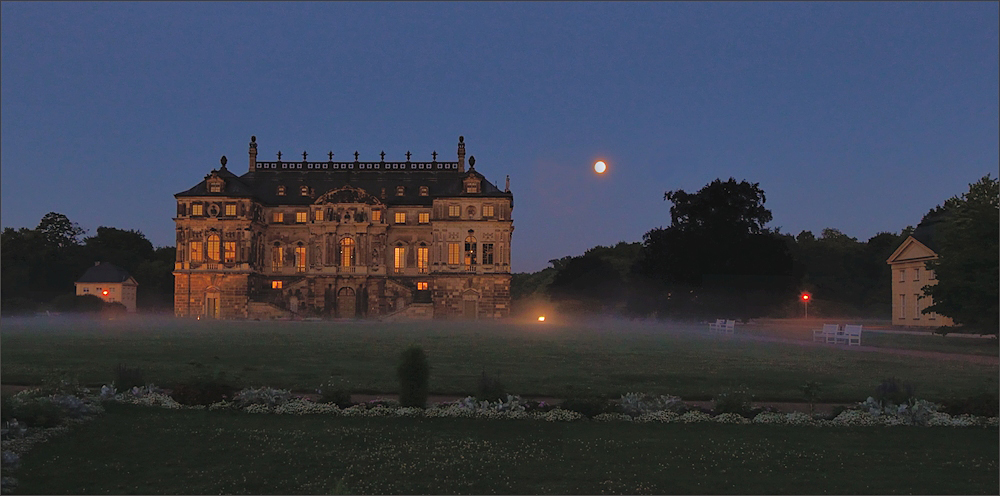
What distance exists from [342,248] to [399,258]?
5.64m

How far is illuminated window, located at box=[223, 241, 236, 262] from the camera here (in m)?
80.5

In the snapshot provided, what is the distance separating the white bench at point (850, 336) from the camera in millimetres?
36766

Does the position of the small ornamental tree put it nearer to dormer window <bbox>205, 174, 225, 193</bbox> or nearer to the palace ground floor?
the palace ground floor

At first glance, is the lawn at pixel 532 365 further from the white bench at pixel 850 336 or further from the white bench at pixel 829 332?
the white bench at pixel 829 332

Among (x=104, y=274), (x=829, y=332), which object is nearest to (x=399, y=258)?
(x=104, y=274)

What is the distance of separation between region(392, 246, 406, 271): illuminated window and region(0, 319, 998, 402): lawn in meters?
47.0

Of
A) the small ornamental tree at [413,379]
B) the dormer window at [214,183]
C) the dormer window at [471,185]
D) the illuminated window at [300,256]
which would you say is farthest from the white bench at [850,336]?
the dormer window at [214,183]

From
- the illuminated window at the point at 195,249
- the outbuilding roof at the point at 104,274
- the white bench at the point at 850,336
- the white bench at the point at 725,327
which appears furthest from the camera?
the outbuilding roof at the point at 104,274

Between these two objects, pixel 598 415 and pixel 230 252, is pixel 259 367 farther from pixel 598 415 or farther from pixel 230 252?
pixel 230 252

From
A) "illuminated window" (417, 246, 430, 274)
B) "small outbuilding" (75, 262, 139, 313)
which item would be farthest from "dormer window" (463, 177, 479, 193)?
"small outbuilding" (75, 262, 139, 313)

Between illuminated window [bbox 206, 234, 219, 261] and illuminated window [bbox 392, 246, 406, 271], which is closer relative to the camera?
illuminated window [bbox 206, 234, 219, 261]

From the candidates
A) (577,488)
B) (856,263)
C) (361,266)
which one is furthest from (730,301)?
(577,488)

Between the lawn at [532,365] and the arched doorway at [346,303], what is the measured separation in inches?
1759

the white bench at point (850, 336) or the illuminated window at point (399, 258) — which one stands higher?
the illuminated window at point (399, 258)
